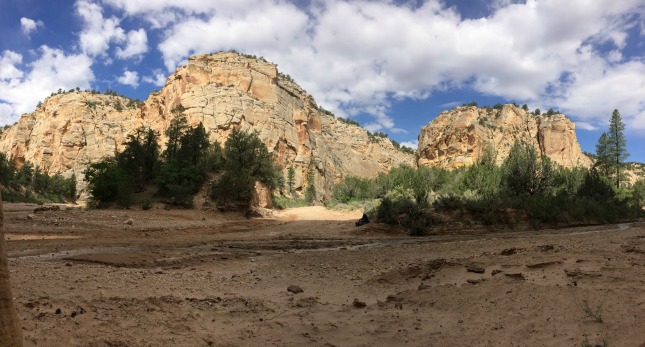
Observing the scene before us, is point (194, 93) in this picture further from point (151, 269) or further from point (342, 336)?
point (342, 336)

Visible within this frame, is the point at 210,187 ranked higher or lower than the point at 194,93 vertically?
lower

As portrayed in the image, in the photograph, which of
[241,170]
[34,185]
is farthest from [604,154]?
[34,185]

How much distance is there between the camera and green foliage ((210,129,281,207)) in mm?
26578

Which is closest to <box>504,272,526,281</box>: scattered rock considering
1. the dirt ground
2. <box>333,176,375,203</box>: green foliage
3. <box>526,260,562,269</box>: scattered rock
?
the dirt ground

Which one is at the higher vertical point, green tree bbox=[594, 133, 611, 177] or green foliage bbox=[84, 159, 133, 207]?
green tree bbox=[594, 133, 611, 177]

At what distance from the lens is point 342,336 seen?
5.11 m

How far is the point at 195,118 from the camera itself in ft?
205

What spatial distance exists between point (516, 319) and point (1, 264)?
5.67 meters

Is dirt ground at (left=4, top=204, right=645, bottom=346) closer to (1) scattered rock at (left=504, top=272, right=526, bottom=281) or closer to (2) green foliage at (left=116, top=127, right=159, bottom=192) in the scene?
(1) scattered rock at (left=504, top=272, right=526, bottom=281)

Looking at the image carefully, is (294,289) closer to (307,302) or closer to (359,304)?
(307,302)

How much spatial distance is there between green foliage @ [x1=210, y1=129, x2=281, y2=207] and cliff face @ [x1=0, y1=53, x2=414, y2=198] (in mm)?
29589

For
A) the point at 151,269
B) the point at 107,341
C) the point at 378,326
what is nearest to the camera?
the point at 107,341

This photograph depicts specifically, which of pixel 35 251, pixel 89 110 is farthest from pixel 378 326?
pixel 89 110

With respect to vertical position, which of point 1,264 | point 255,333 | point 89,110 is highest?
point 89,110
